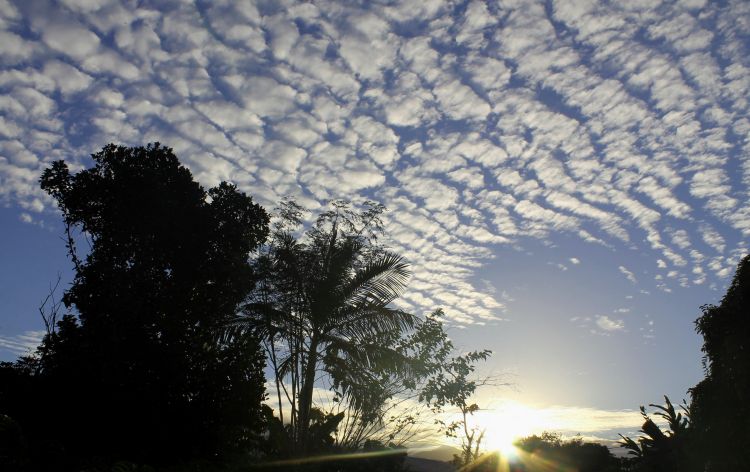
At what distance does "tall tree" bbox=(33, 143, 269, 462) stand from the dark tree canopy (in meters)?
0.03

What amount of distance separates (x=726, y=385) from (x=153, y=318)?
55.3ft

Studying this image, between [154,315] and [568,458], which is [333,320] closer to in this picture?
[154,315]

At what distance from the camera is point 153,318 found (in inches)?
583

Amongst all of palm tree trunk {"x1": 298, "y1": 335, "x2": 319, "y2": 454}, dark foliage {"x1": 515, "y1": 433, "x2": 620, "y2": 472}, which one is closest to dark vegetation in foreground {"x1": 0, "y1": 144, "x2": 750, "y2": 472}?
palm tree trunk {"x1": 298, "y1": 335, "x2": 319, "y2": 454}

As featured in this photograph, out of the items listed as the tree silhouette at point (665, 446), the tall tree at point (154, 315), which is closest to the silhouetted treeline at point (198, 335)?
the tall tree at point (154, 315)

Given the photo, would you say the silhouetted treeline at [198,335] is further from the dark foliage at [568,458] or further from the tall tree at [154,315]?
the dark foliage at [568,458]

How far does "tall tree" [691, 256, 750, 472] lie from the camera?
1572 centimetres

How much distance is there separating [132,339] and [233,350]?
2.70m

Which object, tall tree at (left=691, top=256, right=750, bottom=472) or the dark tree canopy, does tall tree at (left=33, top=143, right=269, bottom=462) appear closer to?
the dark tree canopy

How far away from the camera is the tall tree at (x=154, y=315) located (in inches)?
493

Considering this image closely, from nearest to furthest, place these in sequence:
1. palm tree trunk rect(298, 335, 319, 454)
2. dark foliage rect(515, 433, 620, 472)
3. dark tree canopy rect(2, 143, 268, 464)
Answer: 1. dark tree canopy rect(2, 143, 268, 464)
2. palm tree trunk rect(298, 335, 319, 454)
3. dark foliage rect(515, 433, 620, 472)

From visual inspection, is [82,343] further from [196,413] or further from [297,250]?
[297,250]

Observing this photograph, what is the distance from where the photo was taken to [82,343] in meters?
14.2

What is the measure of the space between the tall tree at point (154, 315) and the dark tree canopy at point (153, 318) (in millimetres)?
30
